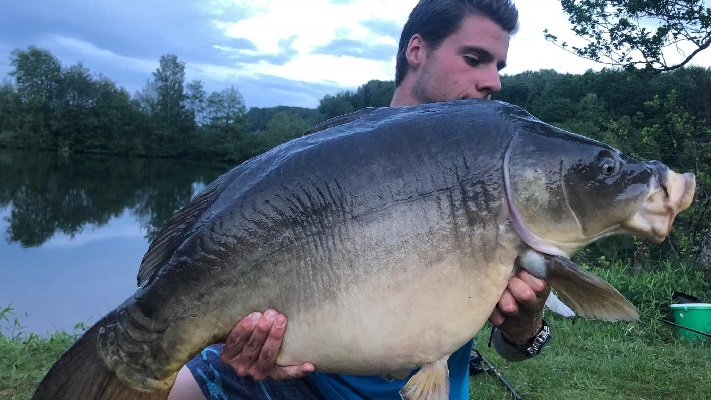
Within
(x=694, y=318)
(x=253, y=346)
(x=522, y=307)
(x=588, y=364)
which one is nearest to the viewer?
(x=253, y=346)

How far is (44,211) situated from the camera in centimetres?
2159

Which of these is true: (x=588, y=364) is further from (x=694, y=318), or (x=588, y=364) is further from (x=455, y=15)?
(x=455, y=15)

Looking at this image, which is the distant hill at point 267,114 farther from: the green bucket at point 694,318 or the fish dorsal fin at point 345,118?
the fish dorsal fin at point 345,118

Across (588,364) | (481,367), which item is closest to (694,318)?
(588,364)

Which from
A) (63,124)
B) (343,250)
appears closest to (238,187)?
(343,250)

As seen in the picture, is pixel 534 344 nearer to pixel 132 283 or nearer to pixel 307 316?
pixel 307 316

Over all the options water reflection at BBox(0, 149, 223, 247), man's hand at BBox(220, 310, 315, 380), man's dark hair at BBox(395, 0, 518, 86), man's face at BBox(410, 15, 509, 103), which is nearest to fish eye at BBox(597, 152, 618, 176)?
man's hand at BBox(220, 310, 315, 380)

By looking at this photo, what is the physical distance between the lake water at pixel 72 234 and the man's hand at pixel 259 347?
17.8 feet

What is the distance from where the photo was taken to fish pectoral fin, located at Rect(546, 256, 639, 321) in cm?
A: 157

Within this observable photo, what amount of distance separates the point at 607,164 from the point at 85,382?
1.59m

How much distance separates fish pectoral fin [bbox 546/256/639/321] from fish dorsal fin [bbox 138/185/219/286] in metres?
1.01

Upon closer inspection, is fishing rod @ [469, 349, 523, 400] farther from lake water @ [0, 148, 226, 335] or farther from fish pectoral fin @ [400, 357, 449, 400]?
lake water @ [0, 148, 226, 335]

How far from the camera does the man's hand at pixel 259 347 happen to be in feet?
5.26

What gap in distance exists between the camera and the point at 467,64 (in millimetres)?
2686
